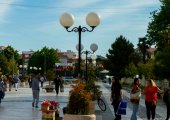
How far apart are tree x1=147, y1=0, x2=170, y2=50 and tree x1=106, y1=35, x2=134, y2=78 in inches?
2057

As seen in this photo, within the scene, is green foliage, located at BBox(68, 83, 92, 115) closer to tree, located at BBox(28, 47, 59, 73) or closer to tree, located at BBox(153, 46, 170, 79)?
tree, located at BBox(153, 46, 170, 79)

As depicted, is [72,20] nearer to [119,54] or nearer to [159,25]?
[159,25]

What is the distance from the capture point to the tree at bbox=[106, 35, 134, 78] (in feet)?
353

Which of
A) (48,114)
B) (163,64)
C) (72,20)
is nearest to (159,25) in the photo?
(163,64)

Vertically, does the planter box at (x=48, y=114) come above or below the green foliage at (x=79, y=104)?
below

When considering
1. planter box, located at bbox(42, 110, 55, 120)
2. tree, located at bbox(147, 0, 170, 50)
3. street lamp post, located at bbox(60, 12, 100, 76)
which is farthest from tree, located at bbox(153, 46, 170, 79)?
planter box, located at bbox(42, 110, 55, 120)

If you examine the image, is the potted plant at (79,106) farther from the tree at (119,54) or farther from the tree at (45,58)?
the tree at (45,58)

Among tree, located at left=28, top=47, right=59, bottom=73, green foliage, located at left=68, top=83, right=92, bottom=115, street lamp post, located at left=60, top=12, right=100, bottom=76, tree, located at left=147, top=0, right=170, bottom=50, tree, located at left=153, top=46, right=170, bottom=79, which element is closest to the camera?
green foliage, located at left=68, top=83, right=92, bottom=115

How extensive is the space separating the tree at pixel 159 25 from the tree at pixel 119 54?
52241 millimetres

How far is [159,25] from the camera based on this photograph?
5238 centimetres

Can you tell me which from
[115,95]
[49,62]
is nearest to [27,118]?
[115,95]

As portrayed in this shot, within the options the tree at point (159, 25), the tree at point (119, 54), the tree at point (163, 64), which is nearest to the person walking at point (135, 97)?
the tree at point (163, 64)

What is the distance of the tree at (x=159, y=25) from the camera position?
50.2 meters

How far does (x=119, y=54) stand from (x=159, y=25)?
56051mm
